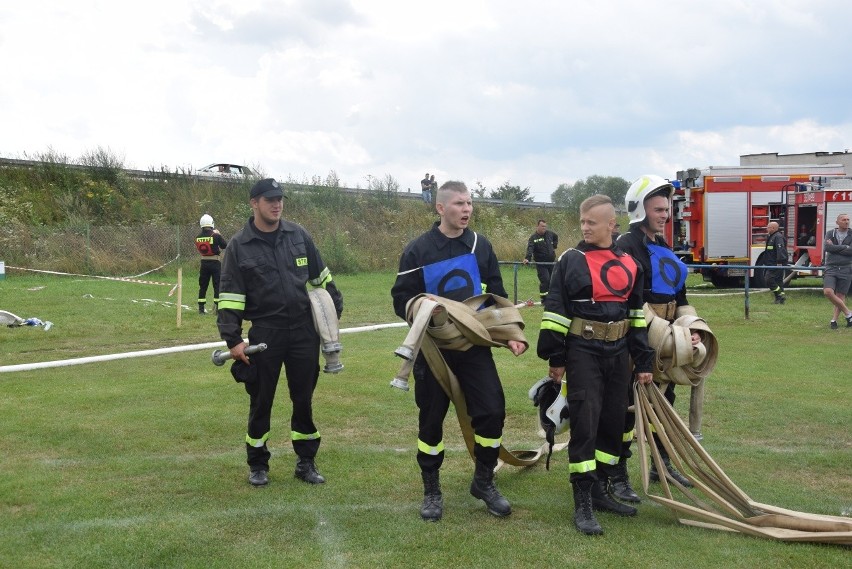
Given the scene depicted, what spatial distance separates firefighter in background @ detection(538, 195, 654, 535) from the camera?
5.11m

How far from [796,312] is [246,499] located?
14.4m

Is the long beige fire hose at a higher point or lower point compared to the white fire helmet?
lower

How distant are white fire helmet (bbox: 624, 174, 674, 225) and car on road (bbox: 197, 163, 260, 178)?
101 feet

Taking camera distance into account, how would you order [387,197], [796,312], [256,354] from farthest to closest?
[387,197] < [796,312] < [256,354]

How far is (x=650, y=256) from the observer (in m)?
5.68

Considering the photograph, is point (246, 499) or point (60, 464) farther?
point (60, 464)

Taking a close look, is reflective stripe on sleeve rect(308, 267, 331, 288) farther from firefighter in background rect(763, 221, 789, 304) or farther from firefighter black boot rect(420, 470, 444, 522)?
firefighter in background rect(763, 221, 789, 304)

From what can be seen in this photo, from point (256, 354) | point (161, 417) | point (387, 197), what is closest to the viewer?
point (256, 354)

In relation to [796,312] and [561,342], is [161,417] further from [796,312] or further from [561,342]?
[796,312]

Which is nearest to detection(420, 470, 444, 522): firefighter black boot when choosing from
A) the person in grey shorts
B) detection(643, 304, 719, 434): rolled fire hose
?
detection(643, 304, 719, 434): rolled fire hose

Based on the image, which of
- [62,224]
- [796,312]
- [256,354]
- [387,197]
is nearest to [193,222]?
[62,224]

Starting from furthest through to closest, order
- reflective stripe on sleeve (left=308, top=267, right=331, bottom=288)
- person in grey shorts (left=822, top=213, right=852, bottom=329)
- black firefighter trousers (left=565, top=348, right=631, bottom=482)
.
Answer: person in grey shorts (left=822, top=213, right=852, bottom=329)
reflective stripe on sleeve (left=308, top=267, right=331, bottom=288)
black firefighter trousers (left=565, top=348, right=631, bottom=482)

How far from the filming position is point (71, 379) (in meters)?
9.88

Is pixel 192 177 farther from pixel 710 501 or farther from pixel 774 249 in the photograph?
pixel 710 501
